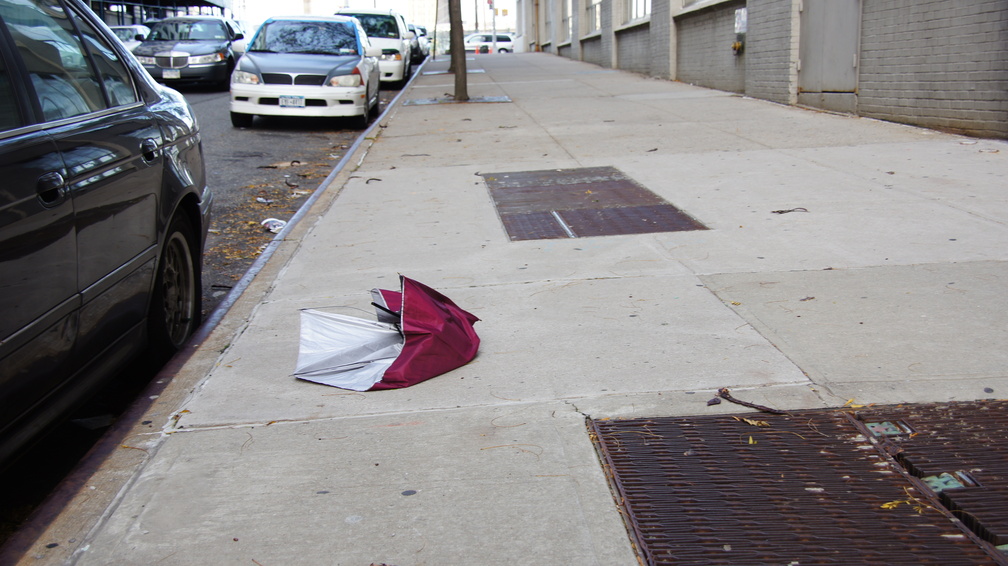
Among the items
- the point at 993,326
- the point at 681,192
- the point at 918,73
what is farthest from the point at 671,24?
the point at 993,326

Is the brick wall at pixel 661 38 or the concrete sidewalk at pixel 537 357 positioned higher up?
the brick wall at pixel 661 38

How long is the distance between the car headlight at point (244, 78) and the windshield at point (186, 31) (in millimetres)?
9206

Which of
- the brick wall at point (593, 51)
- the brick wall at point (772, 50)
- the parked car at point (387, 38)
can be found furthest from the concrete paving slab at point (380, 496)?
the brick wall at point (593, 51)

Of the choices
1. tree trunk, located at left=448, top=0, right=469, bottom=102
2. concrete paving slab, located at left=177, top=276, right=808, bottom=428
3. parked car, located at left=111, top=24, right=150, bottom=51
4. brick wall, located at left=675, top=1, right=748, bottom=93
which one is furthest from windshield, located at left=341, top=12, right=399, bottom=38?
concrete paving slab, located at left=177, top=276, right=808, bottom=428

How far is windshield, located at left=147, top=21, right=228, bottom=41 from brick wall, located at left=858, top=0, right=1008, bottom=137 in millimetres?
15862

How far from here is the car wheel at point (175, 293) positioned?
3.94 metres

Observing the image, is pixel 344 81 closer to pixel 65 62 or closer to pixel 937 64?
pixel 937 64

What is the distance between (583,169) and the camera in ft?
28.5

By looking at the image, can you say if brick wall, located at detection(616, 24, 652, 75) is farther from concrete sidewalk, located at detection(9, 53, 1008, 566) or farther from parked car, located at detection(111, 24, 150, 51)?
concrete sidewalk, located at detection(9, 53, 1008, 566)

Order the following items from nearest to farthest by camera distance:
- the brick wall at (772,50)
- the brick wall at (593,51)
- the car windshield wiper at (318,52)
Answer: the brick wall at (772,50)
the car windshield wiper at (318,52)
the brick wall at (593,51)

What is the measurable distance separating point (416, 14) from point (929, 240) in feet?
302

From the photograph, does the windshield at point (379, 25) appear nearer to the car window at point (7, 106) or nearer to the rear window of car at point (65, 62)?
the rear window of car at point (65, 62)

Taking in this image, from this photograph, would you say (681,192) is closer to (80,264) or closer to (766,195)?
(766,195)

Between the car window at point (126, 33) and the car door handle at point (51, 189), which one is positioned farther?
the car window at point (126, 33)
